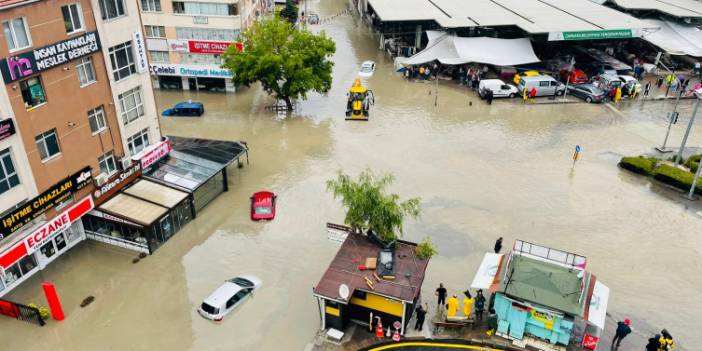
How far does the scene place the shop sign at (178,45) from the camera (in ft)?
166

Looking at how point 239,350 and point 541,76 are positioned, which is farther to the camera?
point 541,76

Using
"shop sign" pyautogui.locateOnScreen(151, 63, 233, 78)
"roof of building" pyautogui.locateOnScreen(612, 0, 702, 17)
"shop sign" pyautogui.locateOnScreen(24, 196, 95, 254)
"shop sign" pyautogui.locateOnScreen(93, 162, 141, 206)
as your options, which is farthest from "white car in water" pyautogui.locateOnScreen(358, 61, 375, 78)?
"shop sign" pyautogui.locateOnScreen(24, 196, 95, 254)

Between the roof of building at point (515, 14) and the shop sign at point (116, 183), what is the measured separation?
39.5 m

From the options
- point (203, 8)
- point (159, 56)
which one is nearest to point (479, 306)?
point (203, 8)

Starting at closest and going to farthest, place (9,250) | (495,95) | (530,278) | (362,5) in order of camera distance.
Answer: (530,278) → (9,250) → (495,95) → (362,5)

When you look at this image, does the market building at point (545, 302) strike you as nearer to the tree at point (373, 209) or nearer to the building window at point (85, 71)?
the tree at point (373, 209)

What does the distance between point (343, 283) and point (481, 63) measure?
4082 centimetres

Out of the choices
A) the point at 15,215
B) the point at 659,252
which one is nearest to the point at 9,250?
the point at 15,215

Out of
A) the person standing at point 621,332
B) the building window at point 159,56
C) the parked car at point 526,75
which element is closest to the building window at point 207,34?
the building window at point 159,56

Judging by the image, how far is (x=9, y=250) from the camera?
24.2 m

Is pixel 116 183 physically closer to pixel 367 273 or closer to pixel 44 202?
pixel 44 202

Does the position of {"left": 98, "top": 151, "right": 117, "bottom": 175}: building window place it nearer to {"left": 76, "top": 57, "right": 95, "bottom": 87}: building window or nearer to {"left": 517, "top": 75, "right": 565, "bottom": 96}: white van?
{"left": 76, "top": 57, "right": 95, "bottom": 87}: building window

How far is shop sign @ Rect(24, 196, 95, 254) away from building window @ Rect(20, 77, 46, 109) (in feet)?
19.0

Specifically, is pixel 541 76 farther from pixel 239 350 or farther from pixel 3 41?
pixel 3 41
